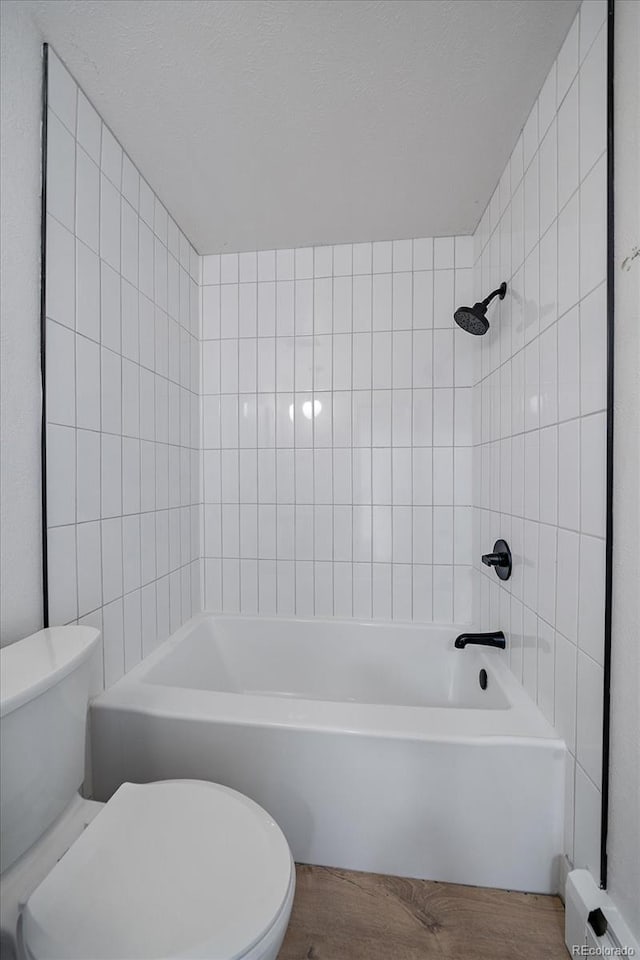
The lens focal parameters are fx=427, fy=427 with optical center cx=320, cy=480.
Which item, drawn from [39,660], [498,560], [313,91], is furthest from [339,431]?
[39,660]

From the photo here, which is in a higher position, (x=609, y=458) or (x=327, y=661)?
(x=609, y=458)

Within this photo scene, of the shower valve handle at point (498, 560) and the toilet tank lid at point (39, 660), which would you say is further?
the shower valve handle at point (498, 560)

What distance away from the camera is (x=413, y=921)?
3.43ft

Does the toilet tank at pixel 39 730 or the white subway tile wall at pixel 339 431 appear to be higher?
the white subway tile wall at pixel 339 431

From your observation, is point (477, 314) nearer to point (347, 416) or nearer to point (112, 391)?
point (347, 416)

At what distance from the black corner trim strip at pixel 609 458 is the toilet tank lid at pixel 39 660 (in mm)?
1094

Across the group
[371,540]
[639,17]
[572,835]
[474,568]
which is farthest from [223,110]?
[572,835]

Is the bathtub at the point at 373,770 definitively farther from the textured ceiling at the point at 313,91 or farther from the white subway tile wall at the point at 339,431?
the textured ceiling at the point at 313,91

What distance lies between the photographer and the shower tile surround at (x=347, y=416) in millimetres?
1023

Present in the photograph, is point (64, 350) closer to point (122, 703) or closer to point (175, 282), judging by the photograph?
point (175, 282)

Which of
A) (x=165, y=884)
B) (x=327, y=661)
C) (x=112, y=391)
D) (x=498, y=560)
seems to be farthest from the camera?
(x=327, y=661)

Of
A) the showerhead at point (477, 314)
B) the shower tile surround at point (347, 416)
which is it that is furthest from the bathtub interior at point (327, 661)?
the showerhead at point (477, 314)

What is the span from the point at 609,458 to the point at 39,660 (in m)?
1.22

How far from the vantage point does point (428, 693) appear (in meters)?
1.82
